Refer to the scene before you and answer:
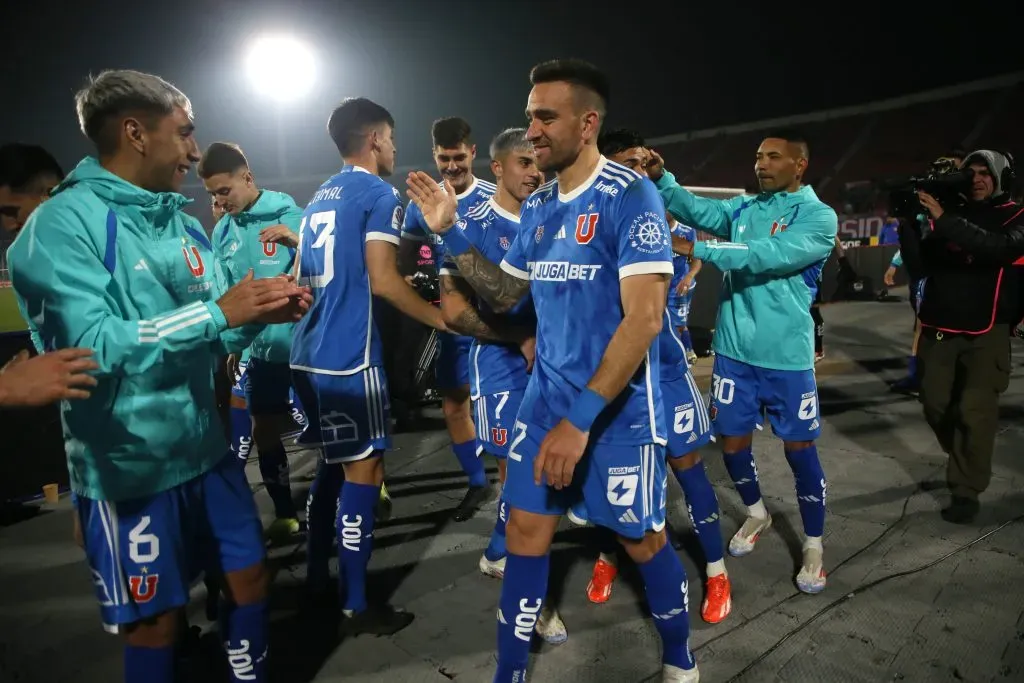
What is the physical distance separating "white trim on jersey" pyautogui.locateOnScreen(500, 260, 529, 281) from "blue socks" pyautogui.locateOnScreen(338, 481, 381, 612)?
3.93 ft

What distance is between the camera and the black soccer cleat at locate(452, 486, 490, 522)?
4.07 metres

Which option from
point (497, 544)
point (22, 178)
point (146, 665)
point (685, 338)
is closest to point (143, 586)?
point (146, 665)

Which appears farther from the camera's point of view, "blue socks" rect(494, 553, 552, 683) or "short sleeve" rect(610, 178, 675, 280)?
"blue socks" rect(494, 553, 552, 683)

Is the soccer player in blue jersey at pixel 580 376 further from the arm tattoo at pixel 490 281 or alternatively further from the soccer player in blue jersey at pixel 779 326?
the soccer player in blue jersey at pixel 779 326

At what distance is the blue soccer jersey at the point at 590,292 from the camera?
1924 millimetres

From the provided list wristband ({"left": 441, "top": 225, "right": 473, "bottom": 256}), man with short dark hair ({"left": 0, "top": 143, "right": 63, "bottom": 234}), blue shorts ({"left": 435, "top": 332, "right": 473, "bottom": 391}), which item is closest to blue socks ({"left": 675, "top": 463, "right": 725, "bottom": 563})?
wristband ({"left": 441, "top": 225, "right": 473, "bottom": 256})

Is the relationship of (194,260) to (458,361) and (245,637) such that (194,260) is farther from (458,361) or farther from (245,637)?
(458,361)

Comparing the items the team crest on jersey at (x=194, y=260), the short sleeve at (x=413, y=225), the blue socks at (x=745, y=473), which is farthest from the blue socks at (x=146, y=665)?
the blue socks at (x=745, y=473)

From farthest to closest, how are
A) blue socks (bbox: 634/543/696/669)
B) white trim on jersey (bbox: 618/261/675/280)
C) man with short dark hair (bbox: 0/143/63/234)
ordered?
man with short dark hair (bbox: 0/143/63/234)
blue socks (bbox: 634/543/696/669)
white trim on jersey (bbox: 618/261/675/280)

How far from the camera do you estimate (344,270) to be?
2.77 m

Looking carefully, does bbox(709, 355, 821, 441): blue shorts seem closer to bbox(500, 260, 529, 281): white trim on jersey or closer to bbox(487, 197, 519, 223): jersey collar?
bbox(487, 197, 519, 223): jersey collar

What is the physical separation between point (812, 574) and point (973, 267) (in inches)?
87.9

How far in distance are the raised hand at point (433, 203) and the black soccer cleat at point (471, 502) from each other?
239cm


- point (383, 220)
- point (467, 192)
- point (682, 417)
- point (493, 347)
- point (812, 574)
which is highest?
point (467, 192)
